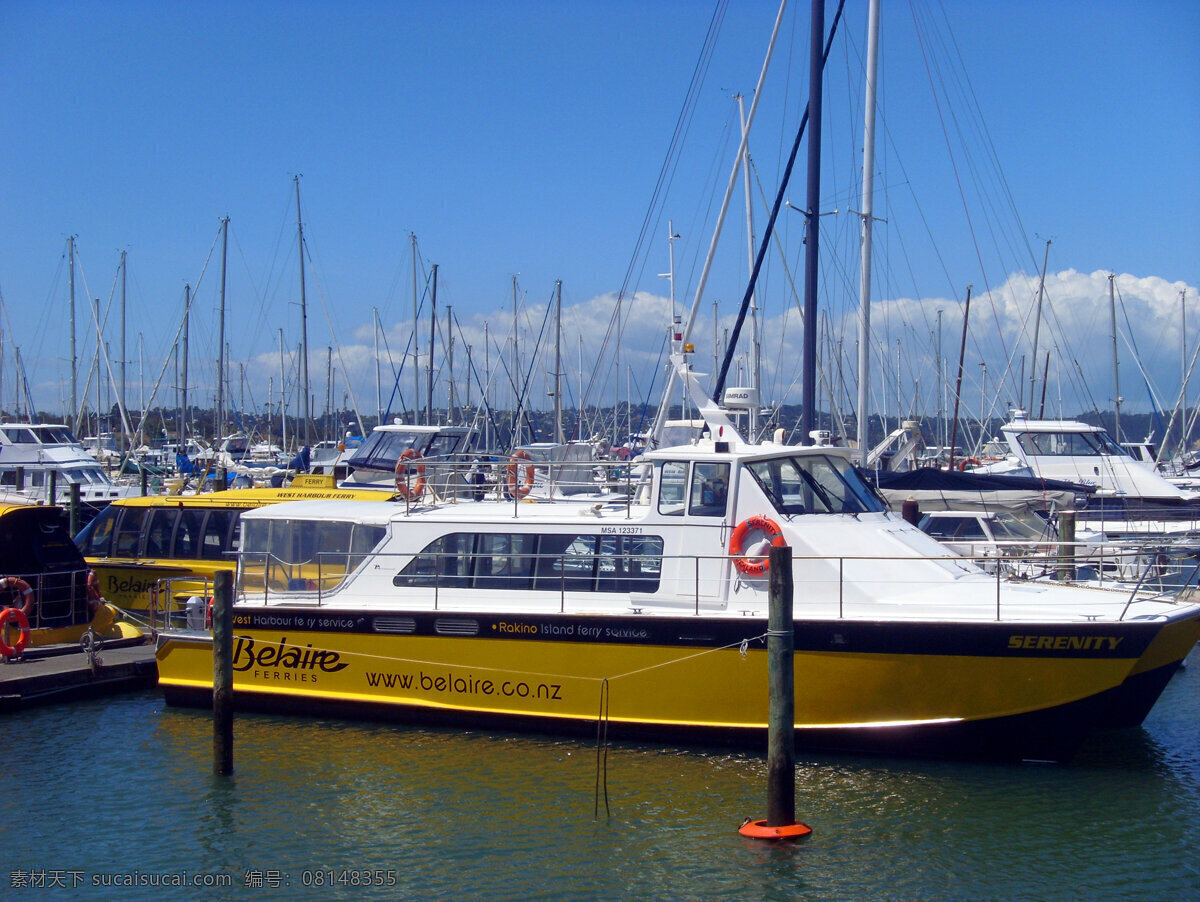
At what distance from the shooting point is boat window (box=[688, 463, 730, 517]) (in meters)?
10.8

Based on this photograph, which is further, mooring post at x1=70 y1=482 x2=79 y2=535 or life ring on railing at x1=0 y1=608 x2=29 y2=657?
mooring post at x1=70 y1=482 x2=79 y2=535

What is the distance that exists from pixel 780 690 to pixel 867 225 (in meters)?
9.61

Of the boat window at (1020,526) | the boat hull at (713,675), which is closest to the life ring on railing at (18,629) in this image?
the boat hull at (713,675)

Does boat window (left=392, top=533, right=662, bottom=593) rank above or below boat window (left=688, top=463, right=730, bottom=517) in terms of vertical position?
below

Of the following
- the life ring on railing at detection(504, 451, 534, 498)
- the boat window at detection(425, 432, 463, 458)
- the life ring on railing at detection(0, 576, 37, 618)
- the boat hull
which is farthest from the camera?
the boat window at detection(425, 432, 463, 458)

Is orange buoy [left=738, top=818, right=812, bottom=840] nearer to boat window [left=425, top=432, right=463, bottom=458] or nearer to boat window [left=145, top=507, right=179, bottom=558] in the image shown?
boat window [left=145, top=507, right=179, bottom=558]

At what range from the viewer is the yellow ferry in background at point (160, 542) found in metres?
15.3

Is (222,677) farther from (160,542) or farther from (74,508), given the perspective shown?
(74,508)

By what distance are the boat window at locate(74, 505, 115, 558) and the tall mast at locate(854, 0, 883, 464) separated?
1189 cm

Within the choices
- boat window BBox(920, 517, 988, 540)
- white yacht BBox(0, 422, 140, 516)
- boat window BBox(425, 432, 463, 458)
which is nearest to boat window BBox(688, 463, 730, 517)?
boat window BBox(920, 517, 988, 540)

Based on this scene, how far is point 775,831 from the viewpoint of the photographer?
8.14m

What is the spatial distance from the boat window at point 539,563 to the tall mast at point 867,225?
519cm

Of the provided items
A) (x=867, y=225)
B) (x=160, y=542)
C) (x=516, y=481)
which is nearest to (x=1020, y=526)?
(x=867, y=225)

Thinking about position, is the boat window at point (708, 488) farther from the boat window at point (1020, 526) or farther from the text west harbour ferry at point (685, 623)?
the boat window at point (1020, 526)
